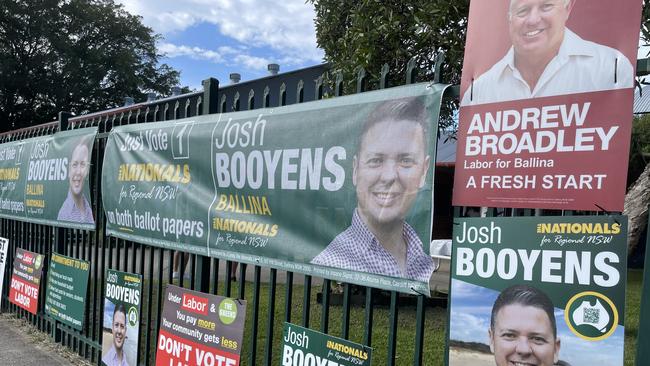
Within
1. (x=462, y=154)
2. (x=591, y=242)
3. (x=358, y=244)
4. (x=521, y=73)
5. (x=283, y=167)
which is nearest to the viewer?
(x=591, y=242)

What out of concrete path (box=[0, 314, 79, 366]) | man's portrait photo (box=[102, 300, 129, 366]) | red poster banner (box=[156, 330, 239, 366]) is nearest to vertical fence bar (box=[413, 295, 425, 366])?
red poster banner (box=[156, 330, 239, 366])

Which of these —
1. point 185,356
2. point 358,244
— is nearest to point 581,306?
point 358,244

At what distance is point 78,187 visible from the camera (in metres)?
5.75

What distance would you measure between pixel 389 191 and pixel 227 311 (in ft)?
5.33

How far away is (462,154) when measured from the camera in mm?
2676

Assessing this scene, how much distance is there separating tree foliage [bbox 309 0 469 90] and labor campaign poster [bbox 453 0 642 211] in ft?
9.54

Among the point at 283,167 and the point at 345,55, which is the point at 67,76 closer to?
the point at 345,55

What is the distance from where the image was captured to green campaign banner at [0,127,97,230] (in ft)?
18.7

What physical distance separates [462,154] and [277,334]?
429 centimetres

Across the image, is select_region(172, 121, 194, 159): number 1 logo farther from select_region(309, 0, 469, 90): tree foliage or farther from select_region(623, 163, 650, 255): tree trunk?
select_region(623, 163, 650, 255): tree trunk

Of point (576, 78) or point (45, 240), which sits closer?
point (576, 78)

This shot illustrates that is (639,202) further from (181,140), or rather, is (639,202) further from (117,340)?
(117,340)

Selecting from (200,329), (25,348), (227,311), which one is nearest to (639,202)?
(227,311)

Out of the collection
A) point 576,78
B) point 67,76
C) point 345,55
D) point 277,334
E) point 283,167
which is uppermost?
point 67,76
